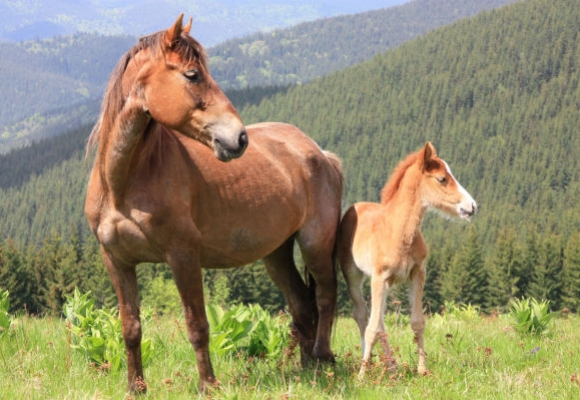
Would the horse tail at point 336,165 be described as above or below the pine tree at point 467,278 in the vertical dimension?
above

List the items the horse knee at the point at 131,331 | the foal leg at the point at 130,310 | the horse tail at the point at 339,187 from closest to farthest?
the foal leg at the point at 130,310 < the horse knee at the point at 131,331 < the horse tail at the point at 339,187

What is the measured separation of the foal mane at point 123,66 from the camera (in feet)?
17.1

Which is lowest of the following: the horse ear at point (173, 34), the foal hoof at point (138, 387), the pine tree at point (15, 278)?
the pine tree at point (15, 278)

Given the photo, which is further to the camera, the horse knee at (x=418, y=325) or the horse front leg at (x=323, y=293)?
the horse front leg at (x=323, y=293)

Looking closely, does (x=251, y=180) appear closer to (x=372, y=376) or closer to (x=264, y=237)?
(x=264, y=237)

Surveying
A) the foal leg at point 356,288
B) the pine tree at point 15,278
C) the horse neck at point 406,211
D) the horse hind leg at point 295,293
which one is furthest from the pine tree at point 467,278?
the horse neck at point 406,211

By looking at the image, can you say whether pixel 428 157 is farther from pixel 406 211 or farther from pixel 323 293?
pixel 323 293

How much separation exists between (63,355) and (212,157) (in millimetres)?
2849

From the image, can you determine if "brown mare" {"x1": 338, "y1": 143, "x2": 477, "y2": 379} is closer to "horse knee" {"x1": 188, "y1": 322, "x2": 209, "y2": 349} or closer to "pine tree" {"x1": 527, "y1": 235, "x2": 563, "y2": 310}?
"horse knee" {"x1": 188, "y1": 322, "x2": 209, "y2": 349}

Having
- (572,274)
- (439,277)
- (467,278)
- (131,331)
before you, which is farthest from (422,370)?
(439,277)

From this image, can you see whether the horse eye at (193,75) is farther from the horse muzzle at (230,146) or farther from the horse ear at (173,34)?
the horse muzzle at (230,146)

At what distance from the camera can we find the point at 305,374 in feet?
22.9

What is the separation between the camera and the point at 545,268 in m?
84.8

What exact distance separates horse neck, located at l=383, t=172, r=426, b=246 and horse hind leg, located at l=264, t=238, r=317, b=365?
1307mm
